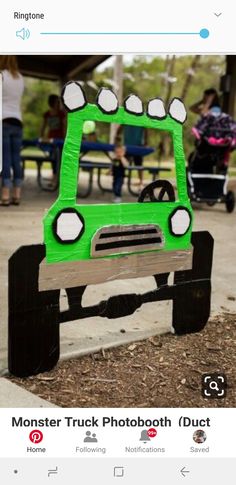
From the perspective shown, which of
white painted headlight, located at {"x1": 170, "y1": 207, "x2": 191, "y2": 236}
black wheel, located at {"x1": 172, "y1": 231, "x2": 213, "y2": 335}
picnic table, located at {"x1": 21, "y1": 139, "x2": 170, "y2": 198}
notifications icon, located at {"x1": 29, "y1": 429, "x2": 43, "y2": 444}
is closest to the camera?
notifications icon, located at {"x1": 29, "y1": 429, "x2": 43, "y2": 444}

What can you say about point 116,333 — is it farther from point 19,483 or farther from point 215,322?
point 19,483

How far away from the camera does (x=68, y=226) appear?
183cm

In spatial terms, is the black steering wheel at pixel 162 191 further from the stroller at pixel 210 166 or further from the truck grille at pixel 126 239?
the stroller at pixel 210 166

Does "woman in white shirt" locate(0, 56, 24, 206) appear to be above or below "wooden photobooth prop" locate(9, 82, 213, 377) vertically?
above

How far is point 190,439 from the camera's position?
1.42 metres

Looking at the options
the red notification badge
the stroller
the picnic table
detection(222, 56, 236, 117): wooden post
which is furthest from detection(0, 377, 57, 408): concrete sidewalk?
detection(222, 56, 236, 117): wooden post

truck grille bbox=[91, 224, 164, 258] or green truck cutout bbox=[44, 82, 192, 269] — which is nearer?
green truck cutout bbox=[44, 82, 192, 269]

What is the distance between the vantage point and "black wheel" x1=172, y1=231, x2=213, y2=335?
2266 mm

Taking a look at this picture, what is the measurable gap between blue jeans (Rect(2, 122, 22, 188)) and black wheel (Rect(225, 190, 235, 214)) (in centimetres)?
220

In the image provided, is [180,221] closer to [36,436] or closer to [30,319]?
[30,319]
